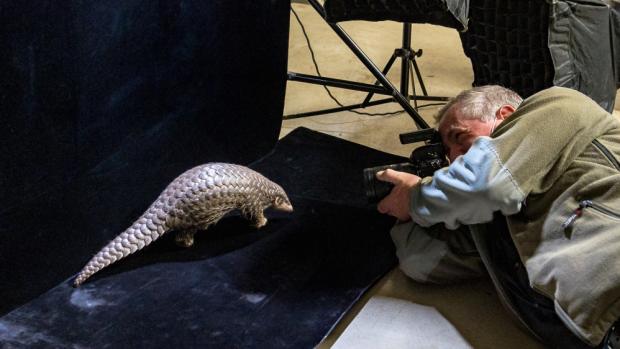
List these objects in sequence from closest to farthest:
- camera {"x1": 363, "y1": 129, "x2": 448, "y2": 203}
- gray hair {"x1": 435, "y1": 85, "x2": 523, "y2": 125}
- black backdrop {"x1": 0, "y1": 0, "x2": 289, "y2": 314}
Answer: black backdrop {"x1": 0, "y1": 0, "x2": 289, "y2": 314}, gray hair {"x1": 435, "y1": 85, "x2": 523, "y2": 125}, camera {"x1": 363, "y1": 129, "x2": 448, "y2": 203}

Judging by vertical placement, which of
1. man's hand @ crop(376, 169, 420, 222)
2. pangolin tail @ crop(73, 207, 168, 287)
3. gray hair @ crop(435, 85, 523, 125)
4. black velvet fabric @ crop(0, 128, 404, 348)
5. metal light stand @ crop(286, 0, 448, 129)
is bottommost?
black velvet fabric @ crop(0, 128, 404, 348)

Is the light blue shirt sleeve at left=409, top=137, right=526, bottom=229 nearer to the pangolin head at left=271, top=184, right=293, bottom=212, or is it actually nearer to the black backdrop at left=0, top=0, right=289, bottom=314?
the pangolin head at left=271, top=184, right=293, bottom=212

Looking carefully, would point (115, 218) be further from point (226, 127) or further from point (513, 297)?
point (513, 297)

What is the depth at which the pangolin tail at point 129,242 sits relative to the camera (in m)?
1.53

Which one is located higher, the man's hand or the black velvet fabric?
the man's hand

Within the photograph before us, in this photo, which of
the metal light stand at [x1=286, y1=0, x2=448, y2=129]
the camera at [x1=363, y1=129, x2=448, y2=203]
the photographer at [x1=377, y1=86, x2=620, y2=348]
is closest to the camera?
the photographer at [x1=377, y1=86, x2=620, y2=348]

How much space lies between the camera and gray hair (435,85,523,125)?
147 centimetres

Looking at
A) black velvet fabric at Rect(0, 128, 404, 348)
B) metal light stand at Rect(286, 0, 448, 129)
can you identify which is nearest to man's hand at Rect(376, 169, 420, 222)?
black velvet fabric at Rect(0, 128, 404, 348)

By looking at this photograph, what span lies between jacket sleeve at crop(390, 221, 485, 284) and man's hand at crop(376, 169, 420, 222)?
0.07 meters

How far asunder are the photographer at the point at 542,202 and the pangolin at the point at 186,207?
1.43 ft

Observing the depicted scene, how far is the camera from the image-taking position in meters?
1.57

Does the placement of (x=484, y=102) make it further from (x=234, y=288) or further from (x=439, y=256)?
(x=234, y=288)

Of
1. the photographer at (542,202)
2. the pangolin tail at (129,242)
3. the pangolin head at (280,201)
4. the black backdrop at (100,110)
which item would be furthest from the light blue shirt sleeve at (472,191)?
the black backdrop at (100,110)

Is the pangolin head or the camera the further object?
the pangolin head
